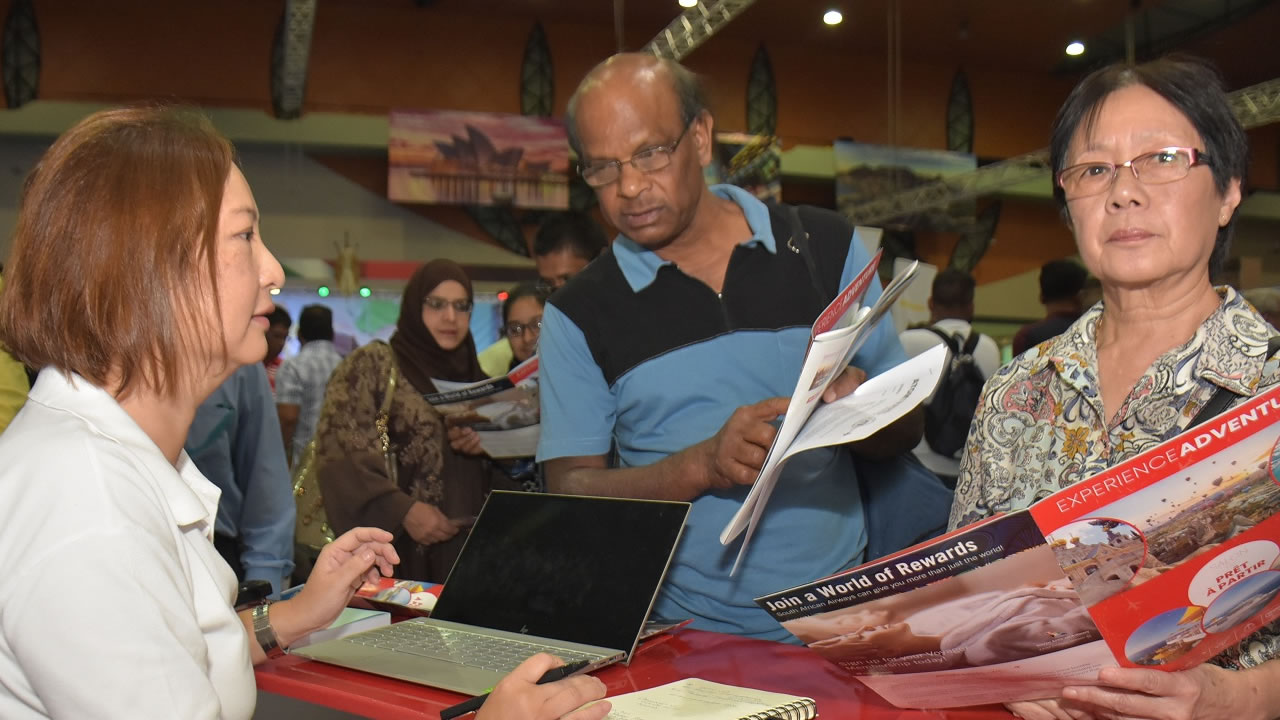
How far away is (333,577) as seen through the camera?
1.56 m

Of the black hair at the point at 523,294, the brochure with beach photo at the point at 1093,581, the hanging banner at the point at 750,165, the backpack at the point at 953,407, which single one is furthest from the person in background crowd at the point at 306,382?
the brochure with beach photo at the point at 1093,581

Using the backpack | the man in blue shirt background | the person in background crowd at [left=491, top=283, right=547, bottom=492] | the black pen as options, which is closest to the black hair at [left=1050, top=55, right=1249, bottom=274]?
the man in blue shirt background

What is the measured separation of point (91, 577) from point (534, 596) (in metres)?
0.72

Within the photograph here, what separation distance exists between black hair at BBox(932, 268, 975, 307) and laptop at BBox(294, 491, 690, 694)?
3.54m

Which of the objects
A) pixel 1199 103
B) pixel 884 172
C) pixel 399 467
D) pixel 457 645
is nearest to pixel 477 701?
pixel 457 645

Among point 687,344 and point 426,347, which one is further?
point 426,347

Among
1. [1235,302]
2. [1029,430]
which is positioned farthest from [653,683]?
[1235,302]

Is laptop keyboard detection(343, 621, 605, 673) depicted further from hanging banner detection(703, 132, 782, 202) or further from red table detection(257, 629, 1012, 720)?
hanging banner detection(703, 132, 782, 202)

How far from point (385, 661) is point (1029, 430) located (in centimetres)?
95

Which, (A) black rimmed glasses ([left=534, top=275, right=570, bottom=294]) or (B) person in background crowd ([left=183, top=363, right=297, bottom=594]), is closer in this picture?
(B) person in background crowd ([left=183, top=363, right=297, bottom=594])

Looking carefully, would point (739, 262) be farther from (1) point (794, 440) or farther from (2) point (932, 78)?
(2) point (932, 78)

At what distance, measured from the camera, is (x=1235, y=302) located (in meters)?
1.34

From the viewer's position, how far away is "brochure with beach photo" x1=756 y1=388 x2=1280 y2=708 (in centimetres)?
93

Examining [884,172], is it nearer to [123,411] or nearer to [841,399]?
[841,399]
